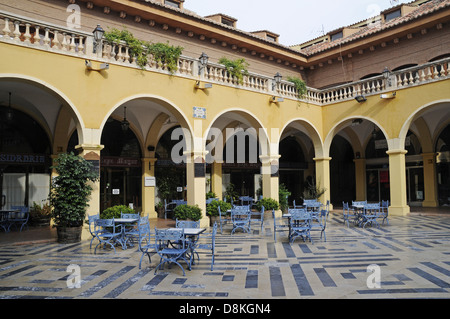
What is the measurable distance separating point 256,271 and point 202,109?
7.09 metres

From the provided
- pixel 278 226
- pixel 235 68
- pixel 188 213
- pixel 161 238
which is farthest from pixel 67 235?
pixel 235 68

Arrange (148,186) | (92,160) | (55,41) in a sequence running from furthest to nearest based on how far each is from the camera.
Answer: (148,186), (92,160), (55,41)

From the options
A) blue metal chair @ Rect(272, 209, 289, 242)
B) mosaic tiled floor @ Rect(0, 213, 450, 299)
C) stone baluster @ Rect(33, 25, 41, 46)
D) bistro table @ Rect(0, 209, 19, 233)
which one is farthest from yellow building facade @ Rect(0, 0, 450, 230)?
mosaic tiled floor @ Rect(0, 213, 450, 299)

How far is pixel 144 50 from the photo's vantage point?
10484mm

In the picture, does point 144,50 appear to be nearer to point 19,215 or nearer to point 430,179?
point 19,215

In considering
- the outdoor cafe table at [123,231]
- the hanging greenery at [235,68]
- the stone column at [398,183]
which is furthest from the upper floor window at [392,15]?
the outdoor cafe table at [123,231]

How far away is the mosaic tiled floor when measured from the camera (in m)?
4.84

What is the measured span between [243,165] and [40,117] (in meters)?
9.75

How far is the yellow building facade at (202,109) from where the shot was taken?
30.7ft

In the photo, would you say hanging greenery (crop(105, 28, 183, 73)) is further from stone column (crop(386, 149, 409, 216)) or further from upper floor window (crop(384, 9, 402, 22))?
upper floor window (crop(384, 9, 402, 22))

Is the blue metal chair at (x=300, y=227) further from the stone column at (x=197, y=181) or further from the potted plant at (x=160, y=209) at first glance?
the potted plant at (x=160, y=209)
